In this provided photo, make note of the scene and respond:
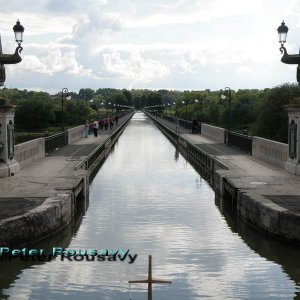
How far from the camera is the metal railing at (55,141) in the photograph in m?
30.4

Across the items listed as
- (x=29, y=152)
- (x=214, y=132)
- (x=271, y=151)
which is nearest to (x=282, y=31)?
(x=271, y=151)

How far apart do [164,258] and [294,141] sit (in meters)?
9.75

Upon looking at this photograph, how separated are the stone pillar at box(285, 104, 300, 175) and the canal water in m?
2.90

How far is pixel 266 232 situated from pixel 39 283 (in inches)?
234

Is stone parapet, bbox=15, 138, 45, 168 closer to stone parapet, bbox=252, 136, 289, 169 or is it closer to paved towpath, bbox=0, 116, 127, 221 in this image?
paved towpath, bbox=0, 116, 127, 221

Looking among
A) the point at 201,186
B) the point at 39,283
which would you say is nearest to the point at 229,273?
the point at 39,283

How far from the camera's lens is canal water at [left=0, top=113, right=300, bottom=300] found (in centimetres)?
1075

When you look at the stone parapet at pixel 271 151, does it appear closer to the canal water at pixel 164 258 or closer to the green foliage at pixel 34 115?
the canal water at pixel 164 258

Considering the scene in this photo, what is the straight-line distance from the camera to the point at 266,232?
14719mm

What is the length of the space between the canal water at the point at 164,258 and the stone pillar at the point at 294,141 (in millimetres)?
2897

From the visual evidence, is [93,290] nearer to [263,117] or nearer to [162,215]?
[162,215]

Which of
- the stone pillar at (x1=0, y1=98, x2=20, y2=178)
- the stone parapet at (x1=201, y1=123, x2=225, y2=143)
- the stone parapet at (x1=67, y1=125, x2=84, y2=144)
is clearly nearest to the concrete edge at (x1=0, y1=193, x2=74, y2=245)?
the stone pillar at (x1=0, y1=98, x2=20, y2=178)

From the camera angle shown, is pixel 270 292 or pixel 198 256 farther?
pixel 198 256

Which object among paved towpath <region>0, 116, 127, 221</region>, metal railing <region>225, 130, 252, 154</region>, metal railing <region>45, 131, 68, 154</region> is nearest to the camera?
paved towpath <region>0, 116, 127, 221</region>
